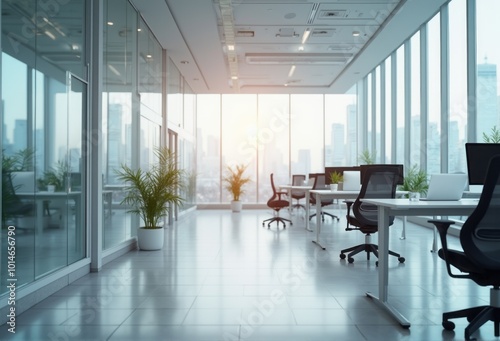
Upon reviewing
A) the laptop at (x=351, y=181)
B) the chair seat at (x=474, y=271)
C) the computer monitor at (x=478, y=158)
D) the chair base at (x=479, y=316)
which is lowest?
the chair base at (x=479, y=316)

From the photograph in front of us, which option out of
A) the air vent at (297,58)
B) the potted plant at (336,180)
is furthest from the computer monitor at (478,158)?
the air vent at (297,58)

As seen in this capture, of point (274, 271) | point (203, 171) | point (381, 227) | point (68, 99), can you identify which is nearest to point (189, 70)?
point (203, 171)

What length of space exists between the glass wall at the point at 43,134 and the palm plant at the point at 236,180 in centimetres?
837

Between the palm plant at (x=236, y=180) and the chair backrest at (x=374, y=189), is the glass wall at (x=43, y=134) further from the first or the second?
the palm plant at (x=236, y=180)

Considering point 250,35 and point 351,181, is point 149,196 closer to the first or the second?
point 351,181

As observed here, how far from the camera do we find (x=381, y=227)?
129 inches

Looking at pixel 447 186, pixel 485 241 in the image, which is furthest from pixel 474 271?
pixel 447 186

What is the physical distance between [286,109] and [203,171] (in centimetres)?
364

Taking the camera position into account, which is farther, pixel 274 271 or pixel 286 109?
pixel 286 109

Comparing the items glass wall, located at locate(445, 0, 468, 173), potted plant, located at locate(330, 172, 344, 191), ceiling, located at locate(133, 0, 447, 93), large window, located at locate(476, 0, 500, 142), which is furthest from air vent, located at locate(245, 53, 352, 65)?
potted plant, located at locate(330, 172, 344, 191)

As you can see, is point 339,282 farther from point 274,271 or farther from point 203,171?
point 203,171

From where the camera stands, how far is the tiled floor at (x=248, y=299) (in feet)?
8.89

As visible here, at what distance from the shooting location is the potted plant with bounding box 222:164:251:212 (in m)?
12.5

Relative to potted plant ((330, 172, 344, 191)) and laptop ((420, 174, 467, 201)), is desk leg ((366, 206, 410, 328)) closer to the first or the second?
laptop ((420, 174, 467, 201))
